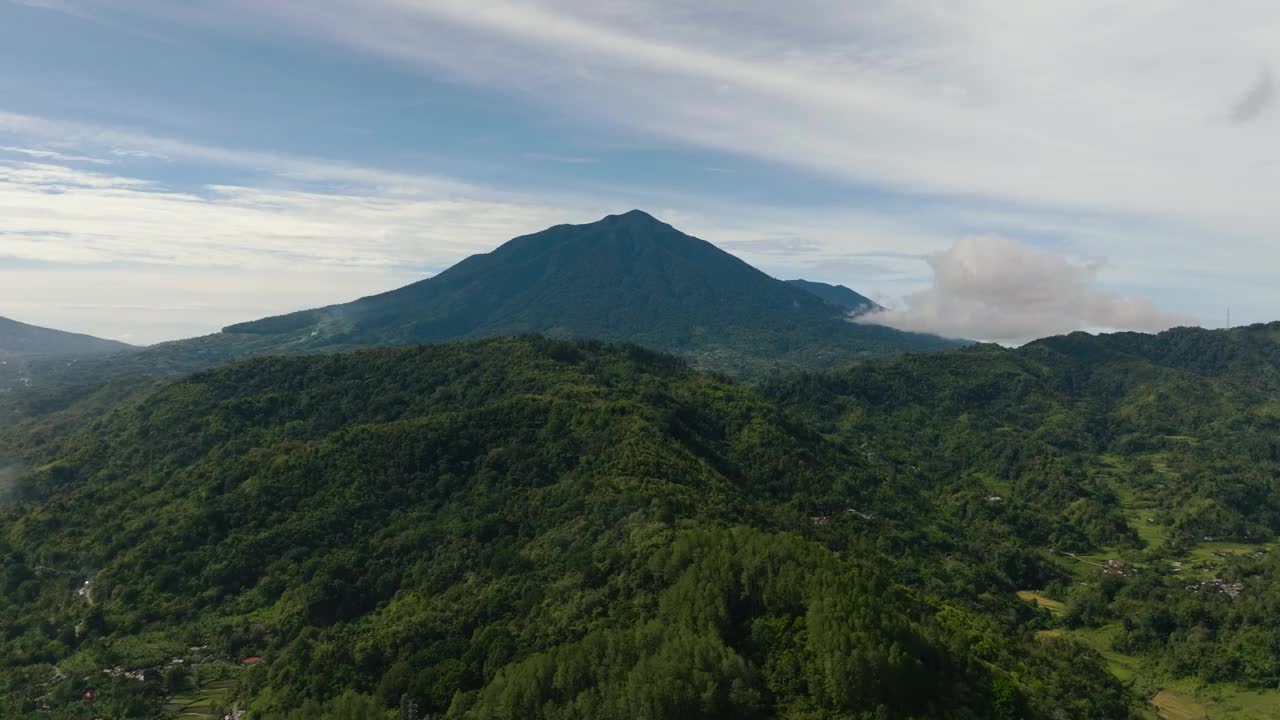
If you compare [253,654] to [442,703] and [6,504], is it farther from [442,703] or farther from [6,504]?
[6,504]

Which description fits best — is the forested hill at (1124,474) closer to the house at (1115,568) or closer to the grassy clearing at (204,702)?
the house at (1115,568)

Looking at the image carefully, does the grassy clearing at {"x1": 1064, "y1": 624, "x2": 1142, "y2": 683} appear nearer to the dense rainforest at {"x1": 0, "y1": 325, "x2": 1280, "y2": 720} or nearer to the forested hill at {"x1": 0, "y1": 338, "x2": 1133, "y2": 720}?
the dense rainforest at {"x1": 0, "y1": 325, "x2": 1280, "y2": 720}

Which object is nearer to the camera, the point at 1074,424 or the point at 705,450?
the point at 705,450

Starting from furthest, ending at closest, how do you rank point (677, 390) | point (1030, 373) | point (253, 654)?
point (1030, 373) < point (677, 390) < point (253, 654)

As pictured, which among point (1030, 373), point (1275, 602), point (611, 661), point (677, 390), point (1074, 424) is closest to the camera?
point (611, 661)

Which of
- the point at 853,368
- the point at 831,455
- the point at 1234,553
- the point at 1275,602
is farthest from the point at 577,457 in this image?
the point at 853,368

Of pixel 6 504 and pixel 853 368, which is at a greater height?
pixel 853 368

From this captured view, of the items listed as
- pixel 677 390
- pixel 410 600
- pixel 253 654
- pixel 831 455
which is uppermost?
pixel 677 390

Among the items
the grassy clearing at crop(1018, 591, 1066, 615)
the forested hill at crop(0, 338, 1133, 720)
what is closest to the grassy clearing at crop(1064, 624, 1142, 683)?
the grassy clearing at crop(1018, 591, 1066, 615)
